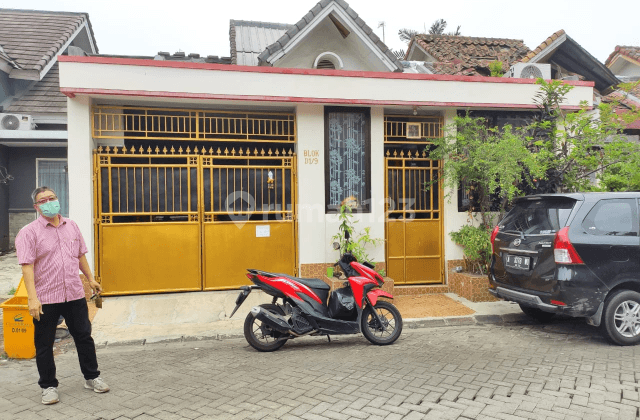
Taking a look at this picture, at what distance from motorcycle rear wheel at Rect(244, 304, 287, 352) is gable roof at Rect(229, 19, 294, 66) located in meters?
8.22

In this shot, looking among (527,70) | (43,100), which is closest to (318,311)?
(527,70)

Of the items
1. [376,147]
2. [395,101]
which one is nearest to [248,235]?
[376,147]

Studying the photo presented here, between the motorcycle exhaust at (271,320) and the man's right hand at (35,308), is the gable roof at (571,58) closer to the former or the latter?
the motorcycle exhaust at (271,320)

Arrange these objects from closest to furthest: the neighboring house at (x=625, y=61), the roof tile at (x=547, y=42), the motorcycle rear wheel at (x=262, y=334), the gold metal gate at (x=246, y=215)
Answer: the motorcycle rear wheel at (x=262, y=334)
the gold metal gate at (x=246, y=215)
the roof tile at (x=547, y=42)
the neighboring house at (x=625, y=61)

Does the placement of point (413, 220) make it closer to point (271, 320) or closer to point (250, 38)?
point (271, 320)

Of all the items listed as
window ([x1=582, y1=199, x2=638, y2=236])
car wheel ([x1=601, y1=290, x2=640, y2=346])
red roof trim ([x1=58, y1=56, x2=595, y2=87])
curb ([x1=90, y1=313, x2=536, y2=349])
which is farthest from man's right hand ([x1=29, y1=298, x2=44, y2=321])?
car wheel ([x1=601, y1=290, x2=640, y2=346])

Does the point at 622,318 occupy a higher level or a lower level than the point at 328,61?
lower

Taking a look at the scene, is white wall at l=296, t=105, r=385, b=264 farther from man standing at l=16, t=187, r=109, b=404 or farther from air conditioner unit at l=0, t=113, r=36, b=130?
air conditioner unit at l=0, t=113, r=36, b=130

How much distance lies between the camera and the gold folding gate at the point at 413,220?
29.0 feet

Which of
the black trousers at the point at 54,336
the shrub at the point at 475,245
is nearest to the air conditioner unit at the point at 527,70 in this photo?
the shrub at the point at 475,245

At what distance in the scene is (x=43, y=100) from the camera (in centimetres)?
1273

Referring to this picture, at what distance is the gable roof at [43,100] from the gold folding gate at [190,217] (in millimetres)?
5814

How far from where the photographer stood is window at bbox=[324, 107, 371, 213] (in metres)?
8.58

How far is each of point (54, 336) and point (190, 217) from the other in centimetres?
397
